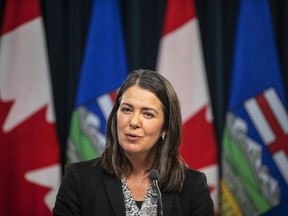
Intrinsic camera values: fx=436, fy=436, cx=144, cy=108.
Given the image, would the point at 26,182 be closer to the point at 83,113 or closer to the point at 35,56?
the point at 83,113

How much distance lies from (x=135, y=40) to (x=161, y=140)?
1.47 m

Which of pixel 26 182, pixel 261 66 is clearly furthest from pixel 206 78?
pixel 26 182

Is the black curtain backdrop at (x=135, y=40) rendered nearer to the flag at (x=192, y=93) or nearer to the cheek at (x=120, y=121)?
the flag at (x=192, y=93)

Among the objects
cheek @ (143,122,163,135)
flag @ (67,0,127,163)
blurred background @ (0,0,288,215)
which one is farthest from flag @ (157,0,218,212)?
cheek @ (143,122,163,135)

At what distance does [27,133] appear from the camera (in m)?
3.01

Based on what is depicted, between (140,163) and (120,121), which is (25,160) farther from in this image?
(120,121)

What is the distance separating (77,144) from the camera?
9.82ft

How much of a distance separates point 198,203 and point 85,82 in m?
1.55

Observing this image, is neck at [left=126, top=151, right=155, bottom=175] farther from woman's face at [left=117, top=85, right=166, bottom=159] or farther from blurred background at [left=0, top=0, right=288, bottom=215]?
blurred background at [left=0, top=0, right=288, bottom=215]

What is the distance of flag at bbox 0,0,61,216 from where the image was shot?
9.82 ft

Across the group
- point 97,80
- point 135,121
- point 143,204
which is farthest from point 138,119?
point 97,80

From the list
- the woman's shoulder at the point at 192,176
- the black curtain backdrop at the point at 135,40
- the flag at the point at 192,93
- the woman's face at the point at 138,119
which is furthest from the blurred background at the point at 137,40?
the woman's face at the point at 138,119

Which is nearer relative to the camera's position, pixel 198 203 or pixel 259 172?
pixel 198 203

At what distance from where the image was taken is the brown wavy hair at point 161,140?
1685 mm
